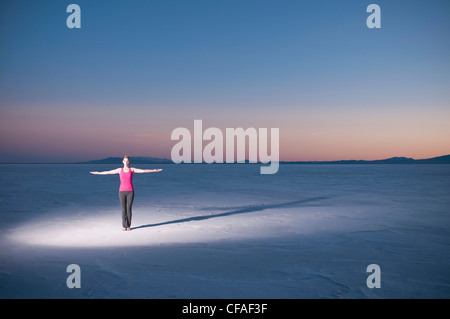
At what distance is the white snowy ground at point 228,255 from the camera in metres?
5.17

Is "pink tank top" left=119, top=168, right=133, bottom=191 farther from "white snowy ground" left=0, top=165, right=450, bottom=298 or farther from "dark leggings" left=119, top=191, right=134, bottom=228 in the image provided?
"white snowy ground" left=0, top=165, right=450, bottom=298

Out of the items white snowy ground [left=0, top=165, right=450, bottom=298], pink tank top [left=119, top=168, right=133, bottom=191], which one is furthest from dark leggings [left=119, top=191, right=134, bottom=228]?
white snowy ground [left=0, top=165, right=450, bottom=298]

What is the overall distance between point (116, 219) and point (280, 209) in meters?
6.01

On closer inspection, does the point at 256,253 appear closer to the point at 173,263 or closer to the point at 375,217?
the point at 173,263

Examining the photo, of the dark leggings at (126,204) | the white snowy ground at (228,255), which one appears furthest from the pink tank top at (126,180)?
the white snowy ground at (228,255)

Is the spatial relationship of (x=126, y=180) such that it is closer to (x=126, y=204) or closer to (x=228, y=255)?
(x=126, y=204)

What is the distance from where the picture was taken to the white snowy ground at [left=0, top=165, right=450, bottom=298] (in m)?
5.17

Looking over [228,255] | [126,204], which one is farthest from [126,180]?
[228,255]

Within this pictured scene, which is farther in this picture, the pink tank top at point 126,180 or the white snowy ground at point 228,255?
the pink tank top at point 126,180

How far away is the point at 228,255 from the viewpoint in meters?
7.02

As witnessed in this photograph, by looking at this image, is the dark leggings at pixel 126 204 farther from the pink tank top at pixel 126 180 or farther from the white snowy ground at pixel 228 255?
the white snowy ground at pixel 228 255

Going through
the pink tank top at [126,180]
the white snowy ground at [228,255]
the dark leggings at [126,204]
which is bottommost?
the white snowy ground at [228,255]

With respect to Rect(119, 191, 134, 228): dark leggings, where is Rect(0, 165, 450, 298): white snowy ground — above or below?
below
